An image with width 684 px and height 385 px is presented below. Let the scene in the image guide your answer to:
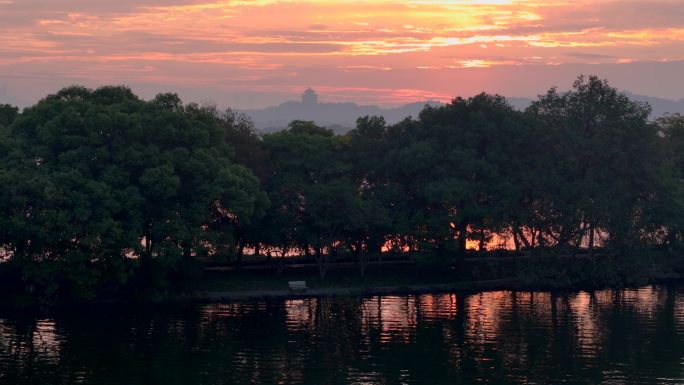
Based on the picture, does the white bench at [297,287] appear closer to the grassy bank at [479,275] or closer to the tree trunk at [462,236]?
the grassy bank at [479,275]

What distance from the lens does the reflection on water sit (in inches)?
2019

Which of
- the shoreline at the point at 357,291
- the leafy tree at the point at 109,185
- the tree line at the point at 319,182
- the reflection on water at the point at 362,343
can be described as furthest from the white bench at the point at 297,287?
the leafy tree at the point at 109,185

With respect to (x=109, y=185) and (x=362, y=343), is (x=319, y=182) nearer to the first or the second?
(x=109, y=185)

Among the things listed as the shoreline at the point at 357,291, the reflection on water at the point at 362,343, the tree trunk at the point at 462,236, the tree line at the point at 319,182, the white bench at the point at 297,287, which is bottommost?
the reflection on water at the point at 362,343

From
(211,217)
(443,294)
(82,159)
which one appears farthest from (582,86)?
(82,159)

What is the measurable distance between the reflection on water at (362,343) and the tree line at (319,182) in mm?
6162

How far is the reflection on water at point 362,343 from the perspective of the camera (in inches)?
2019

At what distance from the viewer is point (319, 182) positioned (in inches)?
3369

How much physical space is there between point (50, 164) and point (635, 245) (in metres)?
52.1

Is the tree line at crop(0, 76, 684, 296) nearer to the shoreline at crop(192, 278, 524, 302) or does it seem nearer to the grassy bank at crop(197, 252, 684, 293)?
the grassy bank at crop(197, 252, 684, 293)

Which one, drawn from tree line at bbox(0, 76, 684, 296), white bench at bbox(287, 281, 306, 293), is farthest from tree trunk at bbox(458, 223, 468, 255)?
white bench at bbox(287, 281, 306, 293)

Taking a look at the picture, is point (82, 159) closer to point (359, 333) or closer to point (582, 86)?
point (359, 333)

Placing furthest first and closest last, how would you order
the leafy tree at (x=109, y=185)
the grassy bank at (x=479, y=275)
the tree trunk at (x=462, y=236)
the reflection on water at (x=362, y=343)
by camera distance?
the tree trunk at (x=462, y=236) < the grassy bank at (x=479, y=275) < the leafy tree at (x=109, y=185) < the reflection on water at (x=362, y=343)

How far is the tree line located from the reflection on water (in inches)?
243
